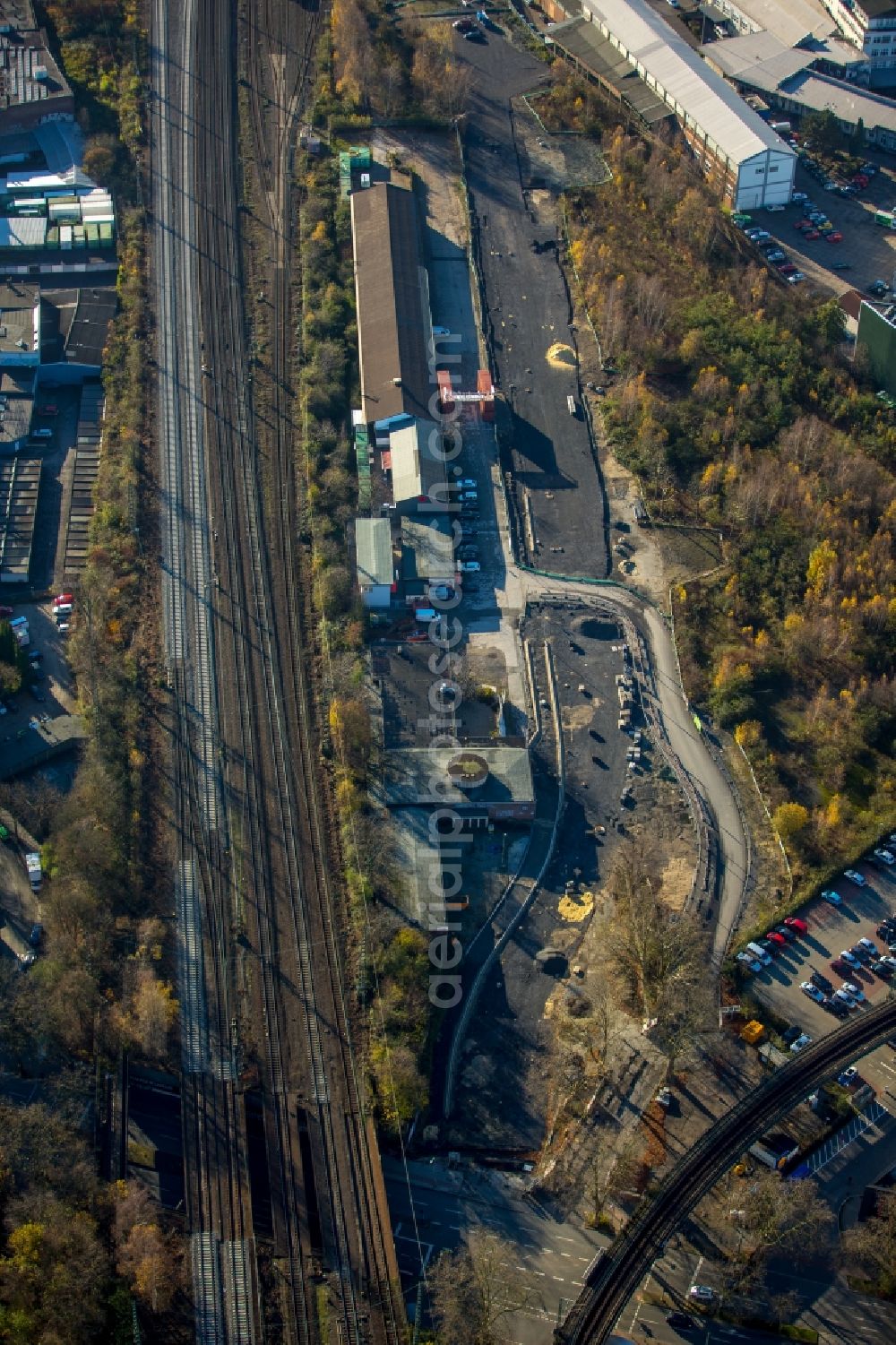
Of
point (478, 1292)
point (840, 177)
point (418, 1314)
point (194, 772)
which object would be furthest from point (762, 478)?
point (418, 1314)

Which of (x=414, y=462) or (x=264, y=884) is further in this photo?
(x=414, y=462)

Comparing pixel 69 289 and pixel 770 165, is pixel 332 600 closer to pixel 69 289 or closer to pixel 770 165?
pixel 69 289

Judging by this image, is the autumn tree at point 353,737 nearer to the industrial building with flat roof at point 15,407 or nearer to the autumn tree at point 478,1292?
the autumn tree at point 478,1292

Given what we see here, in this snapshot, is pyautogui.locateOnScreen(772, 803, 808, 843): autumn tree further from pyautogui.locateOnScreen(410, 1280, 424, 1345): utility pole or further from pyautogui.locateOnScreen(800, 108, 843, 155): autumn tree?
pyautogui.locateOnScreen(800, 108, 843, 155): autumn tree

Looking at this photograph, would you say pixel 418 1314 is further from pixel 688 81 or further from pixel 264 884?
pixel 688 81

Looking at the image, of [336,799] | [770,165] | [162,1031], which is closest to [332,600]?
[336,799]

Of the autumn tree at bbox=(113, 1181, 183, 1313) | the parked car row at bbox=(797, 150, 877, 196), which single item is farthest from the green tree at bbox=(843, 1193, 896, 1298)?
the parked car row at bbox=(797, 150, 877, 196)
